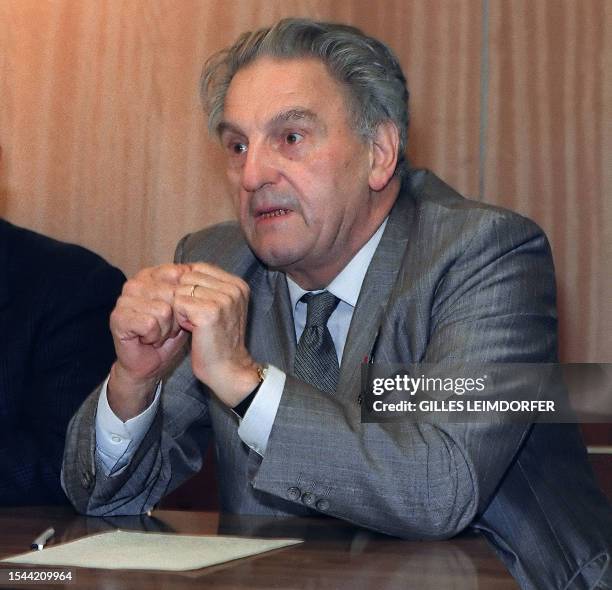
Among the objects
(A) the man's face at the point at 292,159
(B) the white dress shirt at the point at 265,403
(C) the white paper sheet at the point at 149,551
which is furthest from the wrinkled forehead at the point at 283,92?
(C) the white paper sheet at the point at 149,551

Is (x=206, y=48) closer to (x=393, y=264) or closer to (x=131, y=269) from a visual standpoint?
(x=131, y=269)

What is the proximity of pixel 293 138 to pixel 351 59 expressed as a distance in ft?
0.63

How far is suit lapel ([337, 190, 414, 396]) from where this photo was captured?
1709mm

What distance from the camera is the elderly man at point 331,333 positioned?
1.42 meters

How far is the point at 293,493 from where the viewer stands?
4.58ft

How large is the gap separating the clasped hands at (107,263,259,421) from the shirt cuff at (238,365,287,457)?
0.03 m

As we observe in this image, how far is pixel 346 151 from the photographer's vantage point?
6.07 feet

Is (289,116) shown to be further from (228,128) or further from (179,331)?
(179,331)

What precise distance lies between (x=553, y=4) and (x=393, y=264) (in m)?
1.03

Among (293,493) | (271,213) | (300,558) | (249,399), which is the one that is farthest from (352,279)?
(300,558)

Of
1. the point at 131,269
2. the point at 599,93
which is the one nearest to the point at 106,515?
the point at 131,269

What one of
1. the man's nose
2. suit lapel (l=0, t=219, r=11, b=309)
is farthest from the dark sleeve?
the man's nose

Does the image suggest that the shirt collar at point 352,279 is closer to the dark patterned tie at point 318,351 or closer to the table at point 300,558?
the dark patterned tie at point 318,351

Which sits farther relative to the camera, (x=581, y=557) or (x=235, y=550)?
(x=581, y=557)
